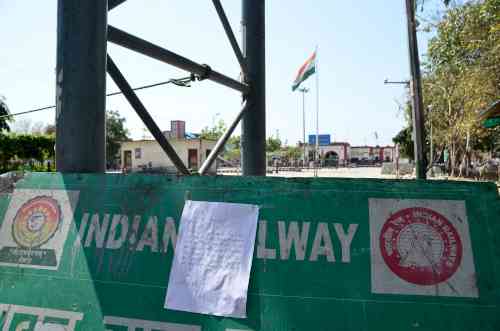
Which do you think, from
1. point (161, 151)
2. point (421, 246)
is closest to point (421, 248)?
point (421, 246)

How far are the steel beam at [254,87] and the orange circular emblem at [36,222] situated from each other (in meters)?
2.14

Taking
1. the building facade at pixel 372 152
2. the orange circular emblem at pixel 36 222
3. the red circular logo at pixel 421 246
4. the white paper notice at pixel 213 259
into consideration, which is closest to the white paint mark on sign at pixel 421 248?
the red circular logo at pixel 421 246

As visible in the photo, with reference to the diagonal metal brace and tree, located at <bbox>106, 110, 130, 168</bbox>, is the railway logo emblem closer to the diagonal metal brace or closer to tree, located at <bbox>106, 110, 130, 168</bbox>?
the diagonal metal brace

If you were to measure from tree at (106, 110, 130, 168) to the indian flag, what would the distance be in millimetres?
39890

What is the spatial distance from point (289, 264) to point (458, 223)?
28.6 inches

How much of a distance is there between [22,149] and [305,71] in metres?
19.6

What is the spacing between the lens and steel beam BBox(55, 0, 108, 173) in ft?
6.31

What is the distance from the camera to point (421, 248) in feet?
5.10

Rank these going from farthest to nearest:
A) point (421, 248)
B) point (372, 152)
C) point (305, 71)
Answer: point (372, 152), point (305, 71), point (421, 248)

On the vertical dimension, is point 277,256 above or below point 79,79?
below

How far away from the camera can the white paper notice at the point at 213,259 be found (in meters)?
1.62

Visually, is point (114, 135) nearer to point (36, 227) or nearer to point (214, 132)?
point (214, 132)

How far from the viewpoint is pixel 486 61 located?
11789 mm

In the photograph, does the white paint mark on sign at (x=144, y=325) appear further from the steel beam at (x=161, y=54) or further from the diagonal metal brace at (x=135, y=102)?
the steel beam at (x=161, y=54)
